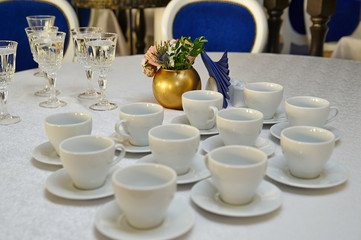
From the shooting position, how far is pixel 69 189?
575 mm

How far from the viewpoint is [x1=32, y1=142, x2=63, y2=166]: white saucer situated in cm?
66

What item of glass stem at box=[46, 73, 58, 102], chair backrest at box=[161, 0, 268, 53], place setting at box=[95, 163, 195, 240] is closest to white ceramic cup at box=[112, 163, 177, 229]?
place setting at box=[95, 163, 195, 240]

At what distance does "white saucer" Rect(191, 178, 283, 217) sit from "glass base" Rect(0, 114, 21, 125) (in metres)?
0.43

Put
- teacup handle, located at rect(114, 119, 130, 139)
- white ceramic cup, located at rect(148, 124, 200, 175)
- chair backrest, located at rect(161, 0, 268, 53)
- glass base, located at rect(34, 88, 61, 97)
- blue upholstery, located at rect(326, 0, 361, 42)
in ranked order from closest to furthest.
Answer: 1. white ceramic cup, located at rect(148, 124, 200, 175)
2. teacup handle, located at rect(114, 119, 130, 139)
3. glass base, located at rect(34, 88, 61, 97)
4. chair backrest, located at rect(161, 0, 268, 53)
5. blue upholstery, located at rect(326, 0, 361, 42)

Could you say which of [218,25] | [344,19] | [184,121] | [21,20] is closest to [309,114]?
[184,121]

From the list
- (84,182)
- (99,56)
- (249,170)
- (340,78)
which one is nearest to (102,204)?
(84,182)

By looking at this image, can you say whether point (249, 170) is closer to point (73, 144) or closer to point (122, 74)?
point (73, 144)

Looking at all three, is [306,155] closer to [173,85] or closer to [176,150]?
[176,150]

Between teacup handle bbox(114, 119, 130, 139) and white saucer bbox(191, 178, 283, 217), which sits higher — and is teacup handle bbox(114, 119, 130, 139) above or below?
above

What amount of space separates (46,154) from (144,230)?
0.27 m

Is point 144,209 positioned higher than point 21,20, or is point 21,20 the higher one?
point 21,20

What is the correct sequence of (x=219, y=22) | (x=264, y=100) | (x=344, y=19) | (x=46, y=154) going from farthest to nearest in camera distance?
(x=344, y=19)
(x=219, y=22)
(x=264, y=100)
(x=46, y=154)

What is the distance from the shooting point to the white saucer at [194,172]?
588 millimetres

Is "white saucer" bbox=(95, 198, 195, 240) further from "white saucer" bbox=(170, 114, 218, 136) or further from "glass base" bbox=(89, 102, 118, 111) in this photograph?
"glass base" bbox=(89, 102, 118, 111)
